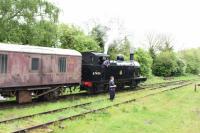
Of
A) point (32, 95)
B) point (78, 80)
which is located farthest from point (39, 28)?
point (32, 95)

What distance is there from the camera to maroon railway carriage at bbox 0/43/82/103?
659 inches

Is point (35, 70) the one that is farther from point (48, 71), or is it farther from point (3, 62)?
point (3, 62)

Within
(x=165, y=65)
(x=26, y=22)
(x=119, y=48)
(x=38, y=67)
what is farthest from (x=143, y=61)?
(x=38, y=67)

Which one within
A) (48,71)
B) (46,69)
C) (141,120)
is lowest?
(141,120)

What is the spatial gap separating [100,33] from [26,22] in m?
23.1

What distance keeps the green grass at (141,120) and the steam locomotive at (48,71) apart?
4.00 metres

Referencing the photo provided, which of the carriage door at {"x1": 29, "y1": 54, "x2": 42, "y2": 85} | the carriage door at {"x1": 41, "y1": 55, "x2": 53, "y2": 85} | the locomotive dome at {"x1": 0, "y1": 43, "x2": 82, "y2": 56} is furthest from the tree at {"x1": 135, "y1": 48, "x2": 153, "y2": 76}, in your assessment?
the carriage door at {"x1": 29, "y1": 54, "x2": 42, "y2": 85}

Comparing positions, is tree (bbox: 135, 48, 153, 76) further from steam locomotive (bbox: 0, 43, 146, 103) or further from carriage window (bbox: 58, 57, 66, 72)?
carriage window (bbox: 58, 57, 66, 72)

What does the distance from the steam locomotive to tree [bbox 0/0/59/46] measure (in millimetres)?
6676

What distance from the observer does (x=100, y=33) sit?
51344 millimetres

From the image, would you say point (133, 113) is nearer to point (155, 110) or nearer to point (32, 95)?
point (155, 110)

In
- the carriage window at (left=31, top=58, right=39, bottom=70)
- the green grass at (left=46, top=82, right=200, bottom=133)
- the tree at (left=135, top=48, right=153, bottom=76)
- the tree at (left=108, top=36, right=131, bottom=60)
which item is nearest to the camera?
the green grass at (left=46, top=82, right=200, bottom=133)

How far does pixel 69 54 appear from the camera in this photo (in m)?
20.9

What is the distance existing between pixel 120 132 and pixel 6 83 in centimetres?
670
